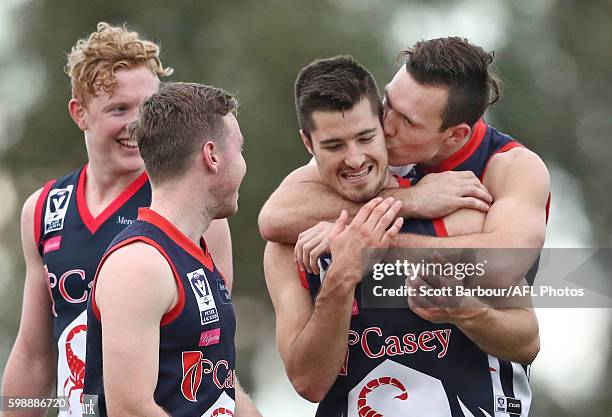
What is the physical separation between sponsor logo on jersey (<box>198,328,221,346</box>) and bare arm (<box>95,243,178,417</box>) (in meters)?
0.32

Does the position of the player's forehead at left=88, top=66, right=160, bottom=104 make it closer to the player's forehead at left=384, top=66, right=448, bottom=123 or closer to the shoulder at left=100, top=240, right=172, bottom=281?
the player's forehead at left=384, top=66, right=448, bottom=123

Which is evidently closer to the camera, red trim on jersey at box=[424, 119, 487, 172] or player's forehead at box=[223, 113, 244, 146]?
player's forehead at box=[223, 113, 244, 146]

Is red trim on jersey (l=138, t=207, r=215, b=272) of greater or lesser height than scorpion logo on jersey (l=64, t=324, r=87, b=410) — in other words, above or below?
above

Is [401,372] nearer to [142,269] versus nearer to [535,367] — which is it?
[142,269]

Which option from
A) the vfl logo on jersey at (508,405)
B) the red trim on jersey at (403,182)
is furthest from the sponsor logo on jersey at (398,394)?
the red trim on jersey at (403,182)

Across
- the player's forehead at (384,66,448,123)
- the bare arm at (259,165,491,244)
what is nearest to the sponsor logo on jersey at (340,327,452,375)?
the bare arm at (259,165,491,244)

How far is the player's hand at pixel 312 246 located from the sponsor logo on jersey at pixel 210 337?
0.61 m

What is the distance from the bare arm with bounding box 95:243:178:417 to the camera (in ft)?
19.0

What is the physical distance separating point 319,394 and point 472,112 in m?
1.56

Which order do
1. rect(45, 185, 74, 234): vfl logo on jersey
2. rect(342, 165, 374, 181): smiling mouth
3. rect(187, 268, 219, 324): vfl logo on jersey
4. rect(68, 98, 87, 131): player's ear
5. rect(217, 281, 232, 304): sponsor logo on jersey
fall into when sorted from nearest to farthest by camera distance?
rect(187, 268, 219, 324): vfl logo on jersey → rect(217, 281, 232, 304): sponsor logo on jersey → rect(342, 165, 374, 181): smiling mouth → rect(45, 185, 74, 234): vfl logo on jersey → rect(68, 98, 87, 131): player's ear

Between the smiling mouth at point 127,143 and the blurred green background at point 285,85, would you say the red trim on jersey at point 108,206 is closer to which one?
the smiling mouth at point 127,143

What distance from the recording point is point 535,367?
65.4 feet

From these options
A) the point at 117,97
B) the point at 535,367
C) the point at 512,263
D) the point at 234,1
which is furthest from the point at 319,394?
the point at 234,1

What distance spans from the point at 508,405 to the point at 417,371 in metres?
0.49
